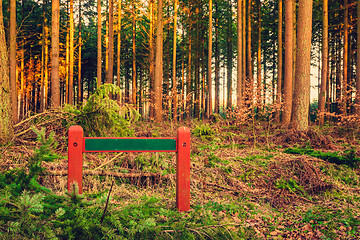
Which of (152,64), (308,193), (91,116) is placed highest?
(152,64)

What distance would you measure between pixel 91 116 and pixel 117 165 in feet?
4.94

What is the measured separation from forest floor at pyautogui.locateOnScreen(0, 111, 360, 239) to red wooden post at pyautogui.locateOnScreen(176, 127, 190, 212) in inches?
7.1

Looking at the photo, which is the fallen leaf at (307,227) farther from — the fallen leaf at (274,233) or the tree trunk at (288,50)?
the tree trunk at (288,50)

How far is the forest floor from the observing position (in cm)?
227

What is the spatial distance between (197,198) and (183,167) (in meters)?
1.21

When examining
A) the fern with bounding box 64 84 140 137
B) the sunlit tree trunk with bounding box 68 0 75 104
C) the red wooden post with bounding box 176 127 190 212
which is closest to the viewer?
the red wooden post with bounding box 176 127 190 212

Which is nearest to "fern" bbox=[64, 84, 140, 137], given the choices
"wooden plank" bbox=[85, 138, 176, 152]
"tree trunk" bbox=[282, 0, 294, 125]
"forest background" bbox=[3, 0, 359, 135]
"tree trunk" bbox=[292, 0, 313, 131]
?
"forest background" bbox=[3, 0, 359, 135]

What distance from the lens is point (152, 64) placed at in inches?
808

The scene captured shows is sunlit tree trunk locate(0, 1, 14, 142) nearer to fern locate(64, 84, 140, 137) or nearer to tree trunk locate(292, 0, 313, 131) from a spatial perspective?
fern locate(64, 84, 140, 137)

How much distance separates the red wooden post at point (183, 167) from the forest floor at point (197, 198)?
0.18 meters

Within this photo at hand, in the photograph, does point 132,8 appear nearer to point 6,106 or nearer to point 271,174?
point 6,106

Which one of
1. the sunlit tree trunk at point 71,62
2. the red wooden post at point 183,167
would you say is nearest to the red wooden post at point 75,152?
the red wooden post at point 183,167

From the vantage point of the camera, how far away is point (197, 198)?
4160mm

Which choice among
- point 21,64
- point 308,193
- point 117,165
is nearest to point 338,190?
point 308,193
